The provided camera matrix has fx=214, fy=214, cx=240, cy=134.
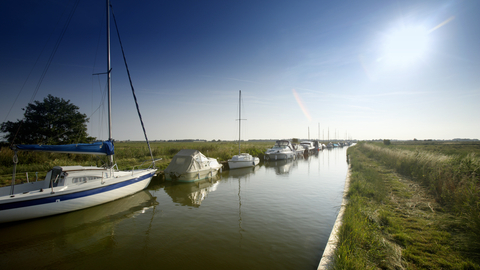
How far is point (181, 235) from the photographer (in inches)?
295

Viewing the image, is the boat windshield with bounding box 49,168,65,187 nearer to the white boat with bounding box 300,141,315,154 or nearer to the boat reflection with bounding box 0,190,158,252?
the boat reflection with bounding box 0,190,158,252

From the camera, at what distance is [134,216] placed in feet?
31.4

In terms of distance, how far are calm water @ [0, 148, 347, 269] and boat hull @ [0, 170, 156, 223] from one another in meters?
0.37

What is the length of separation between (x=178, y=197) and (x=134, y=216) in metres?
3.32

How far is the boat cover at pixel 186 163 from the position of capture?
16.3 metres

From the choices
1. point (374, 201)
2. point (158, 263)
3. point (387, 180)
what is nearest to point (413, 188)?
point (387, 180)

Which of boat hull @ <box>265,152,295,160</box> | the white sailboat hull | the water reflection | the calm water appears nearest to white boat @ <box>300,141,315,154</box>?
boat hull @ <box>265,152,295,160</box>

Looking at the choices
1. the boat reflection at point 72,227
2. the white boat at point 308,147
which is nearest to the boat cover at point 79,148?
the boat reflection at point 72,227

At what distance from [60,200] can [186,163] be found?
825 centimetres

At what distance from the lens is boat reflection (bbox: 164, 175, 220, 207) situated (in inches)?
468

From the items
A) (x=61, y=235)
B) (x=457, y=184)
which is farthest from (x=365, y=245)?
(x=61, y=235)

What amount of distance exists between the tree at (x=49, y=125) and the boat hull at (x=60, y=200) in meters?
12.1

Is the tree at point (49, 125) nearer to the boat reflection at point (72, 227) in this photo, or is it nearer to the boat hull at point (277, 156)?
the boat reflection at point (72, 227)

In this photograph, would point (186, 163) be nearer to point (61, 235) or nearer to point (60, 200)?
point (60, 200)
